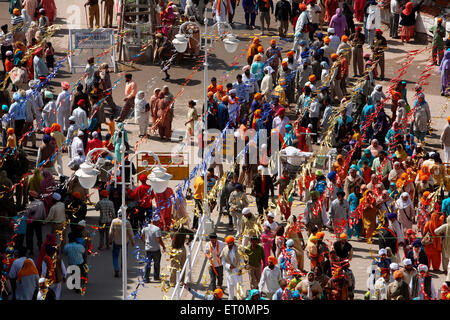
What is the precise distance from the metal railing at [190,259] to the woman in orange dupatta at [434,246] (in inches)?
160

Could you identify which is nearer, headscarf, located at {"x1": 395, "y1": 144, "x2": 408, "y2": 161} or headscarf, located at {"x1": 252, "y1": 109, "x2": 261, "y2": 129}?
headscarf, located at {"x1": 395, "y1": 144, "x2": 408, "y2": 161}

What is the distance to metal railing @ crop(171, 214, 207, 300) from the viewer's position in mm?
19375

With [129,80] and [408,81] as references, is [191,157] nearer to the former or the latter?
[129,80]

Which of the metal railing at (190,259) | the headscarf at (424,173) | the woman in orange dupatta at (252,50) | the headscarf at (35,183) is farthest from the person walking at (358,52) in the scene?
the headscarf at (35,183)

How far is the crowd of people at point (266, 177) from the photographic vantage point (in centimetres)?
1973

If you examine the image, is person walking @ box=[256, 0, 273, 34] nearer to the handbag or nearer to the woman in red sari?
the woman in red sari

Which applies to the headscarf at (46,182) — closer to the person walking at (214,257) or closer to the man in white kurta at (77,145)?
the man in white kurta at (77,145)

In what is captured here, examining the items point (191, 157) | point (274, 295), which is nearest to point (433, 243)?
point (274, 295)

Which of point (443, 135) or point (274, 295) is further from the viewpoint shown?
point (443, 135)

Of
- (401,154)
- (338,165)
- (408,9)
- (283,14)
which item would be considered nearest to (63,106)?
(338,165)

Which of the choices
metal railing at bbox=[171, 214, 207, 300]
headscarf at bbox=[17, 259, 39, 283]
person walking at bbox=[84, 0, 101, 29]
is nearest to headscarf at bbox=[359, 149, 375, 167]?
metal railing at bbox=[171, 214, 207, 300]

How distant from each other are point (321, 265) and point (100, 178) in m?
5.55

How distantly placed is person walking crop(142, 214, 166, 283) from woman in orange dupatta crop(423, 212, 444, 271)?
15.6 ft

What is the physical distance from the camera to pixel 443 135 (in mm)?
25125
